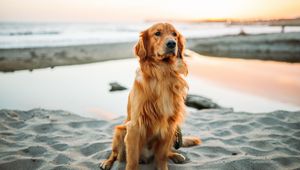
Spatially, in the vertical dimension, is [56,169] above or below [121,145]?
below

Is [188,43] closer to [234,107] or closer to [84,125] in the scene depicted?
[234,107]

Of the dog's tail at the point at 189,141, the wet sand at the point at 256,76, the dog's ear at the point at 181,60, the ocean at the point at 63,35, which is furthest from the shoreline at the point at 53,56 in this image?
the dog's ear at the point at 181,60

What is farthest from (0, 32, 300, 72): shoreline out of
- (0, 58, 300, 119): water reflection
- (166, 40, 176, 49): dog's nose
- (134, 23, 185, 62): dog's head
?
(166, 40, 176, 49): dog's nose

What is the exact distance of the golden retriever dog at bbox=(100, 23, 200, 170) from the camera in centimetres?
290

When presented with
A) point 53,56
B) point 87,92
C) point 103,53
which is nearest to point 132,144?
point 87,92

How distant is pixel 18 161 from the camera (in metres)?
3.23

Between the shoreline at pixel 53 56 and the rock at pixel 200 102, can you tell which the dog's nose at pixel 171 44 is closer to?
the rock at pixel 200 102

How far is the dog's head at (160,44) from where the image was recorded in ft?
10.0

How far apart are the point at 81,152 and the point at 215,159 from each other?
1.70 m

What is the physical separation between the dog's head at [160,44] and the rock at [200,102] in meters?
2.80

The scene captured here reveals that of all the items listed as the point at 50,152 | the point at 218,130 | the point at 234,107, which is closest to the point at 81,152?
the point at 50,152

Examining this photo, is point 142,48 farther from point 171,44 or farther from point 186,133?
point 186,133

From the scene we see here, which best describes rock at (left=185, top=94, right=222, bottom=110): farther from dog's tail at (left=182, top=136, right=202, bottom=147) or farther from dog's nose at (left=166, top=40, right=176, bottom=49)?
dog's nose at (left=166, top=40, right=176, bottom=49)

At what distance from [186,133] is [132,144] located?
67.4 inches
